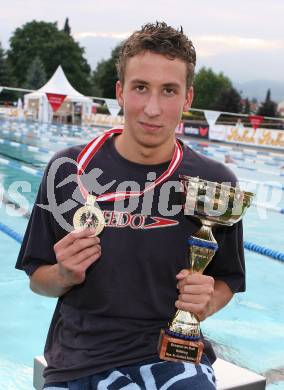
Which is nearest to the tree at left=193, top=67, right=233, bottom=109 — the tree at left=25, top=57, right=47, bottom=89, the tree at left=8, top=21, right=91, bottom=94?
the tree at left=8, top=21, right=91, bottom=94

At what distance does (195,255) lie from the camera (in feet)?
5.30

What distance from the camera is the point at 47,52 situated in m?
59.4

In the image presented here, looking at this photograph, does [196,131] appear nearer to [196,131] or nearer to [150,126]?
[196,131]

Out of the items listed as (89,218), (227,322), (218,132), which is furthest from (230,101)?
(89,218)

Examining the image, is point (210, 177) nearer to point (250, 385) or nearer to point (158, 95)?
point (158, 95)

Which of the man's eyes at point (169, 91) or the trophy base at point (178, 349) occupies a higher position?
the man's eyes at point (169, 91)

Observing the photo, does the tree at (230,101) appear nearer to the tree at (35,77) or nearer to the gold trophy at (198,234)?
the tree at (35,77)

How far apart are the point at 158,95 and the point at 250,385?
1.26 meters

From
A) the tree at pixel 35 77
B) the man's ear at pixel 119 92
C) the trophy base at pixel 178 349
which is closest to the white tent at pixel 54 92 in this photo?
the man's ear at pixel 119 92

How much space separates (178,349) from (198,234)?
0.34 meters

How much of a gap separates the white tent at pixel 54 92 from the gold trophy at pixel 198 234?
947 inches

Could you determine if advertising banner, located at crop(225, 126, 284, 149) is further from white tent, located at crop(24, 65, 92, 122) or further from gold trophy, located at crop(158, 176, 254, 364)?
gold trophy, located at crop(158, 176, 254, 364)

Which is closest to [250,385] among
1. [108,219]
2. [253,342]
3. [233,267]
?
[233,267]

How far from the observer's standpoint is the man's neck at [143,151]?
69.7 inches
